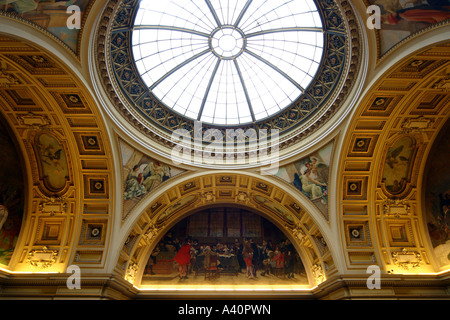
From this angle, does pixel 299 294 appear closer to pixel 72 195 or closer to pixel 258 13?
pixel 72 195

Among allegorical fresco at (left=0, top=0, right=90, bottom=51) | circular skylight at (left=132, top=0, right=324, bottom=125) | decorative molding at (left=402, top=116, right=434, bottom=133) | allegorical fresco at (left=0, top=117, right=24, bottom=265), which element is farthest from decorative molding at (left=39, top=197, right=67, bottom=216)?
decorative molding at (left=402, top=116, right=434, bottom=133)

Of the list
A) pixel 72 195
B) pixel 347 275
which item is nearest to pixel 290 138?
pixel 347 275

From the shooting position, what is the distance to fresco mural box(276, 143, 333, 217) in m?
14.3

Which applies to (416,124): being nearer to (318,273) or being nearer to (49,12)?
(318,273)

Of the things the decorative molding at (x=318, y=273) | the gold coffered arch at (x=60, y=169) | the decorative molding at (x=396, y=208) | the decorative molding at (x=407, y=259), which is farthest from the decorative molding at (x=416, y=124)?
the gold coffered arch at (x=60, y=169)

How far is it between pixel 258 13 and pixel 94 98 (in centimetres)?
849

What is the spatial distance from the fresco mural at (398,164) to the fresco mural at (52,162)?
15.3 metres

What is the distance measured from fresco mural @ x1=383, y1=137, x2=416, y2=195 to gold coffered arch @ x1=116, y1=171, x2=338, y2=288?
3852mm

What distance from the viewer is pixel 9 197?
44.7ft

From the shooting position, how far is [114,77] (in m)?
13.0

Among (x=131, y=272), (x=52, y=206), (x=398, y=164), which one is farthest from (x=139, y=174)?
(x=398, y=164)

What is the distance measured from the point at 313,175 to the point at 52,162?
40.9 feet
